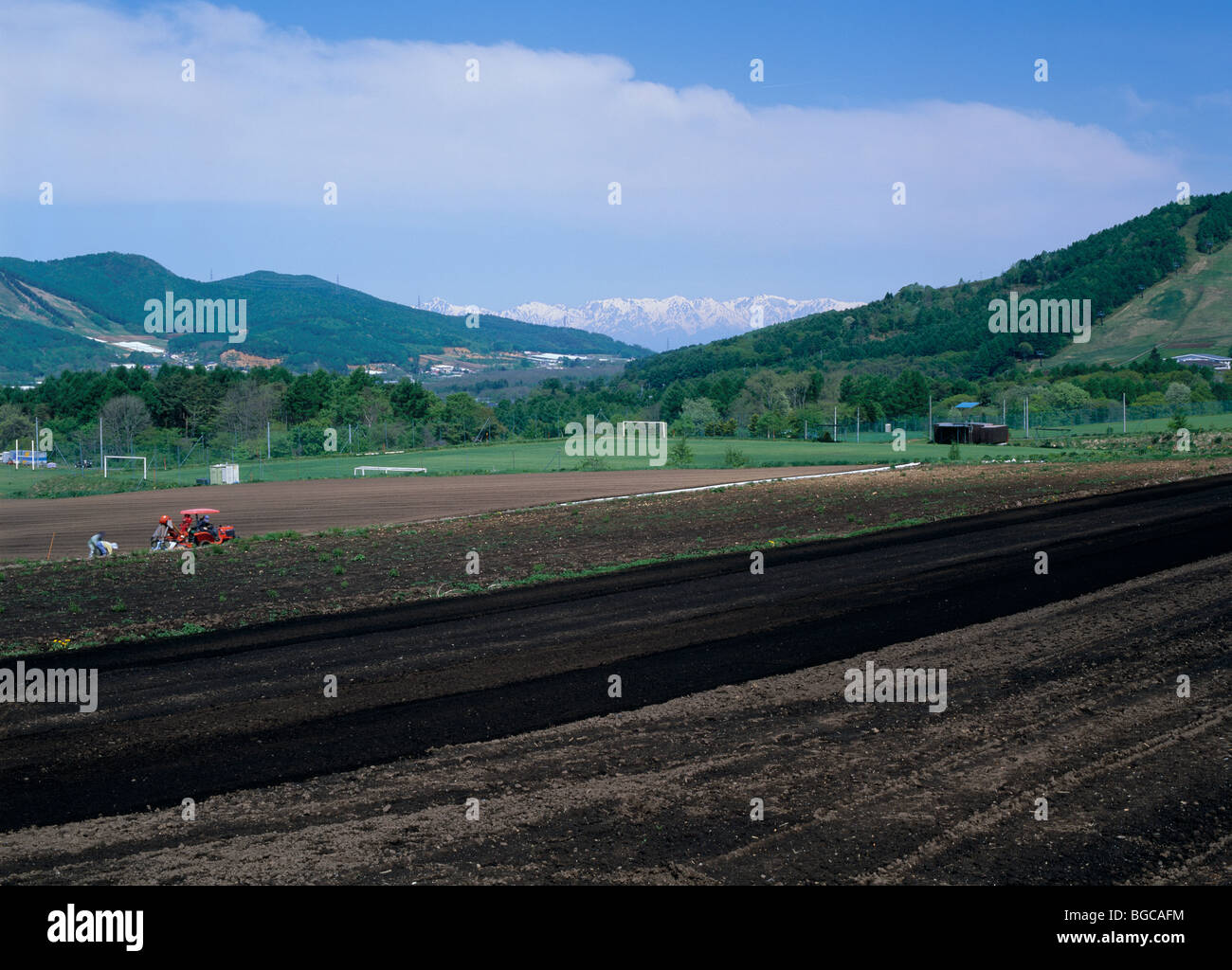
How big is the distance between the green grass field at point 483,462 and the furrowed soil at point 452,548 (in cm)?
1184

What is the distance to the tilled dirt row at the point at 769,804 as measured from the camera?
6.24m

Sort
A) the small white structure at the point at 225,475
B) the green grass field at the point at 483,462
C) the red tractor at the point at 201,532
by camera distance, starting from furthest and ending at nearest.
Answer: the small white structure at the point at 225,475
the green grass field at the point at 483,462
the red tractor at the point at 201,532

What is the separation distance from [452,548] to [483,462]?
155ft

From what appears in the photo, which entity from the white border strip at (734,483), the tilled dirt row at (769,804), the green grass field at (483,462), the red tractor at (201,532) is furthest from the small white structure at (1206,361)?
the tilled dirt row at (769,804)

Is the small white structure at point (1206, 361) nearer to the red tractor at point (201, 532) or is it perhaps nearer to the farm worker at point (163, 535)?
the red tractor at point (201, 532)

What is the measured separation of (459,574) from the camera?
1897 cm

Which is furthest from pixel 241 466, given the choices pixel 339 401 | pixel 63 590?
pixel 63 590

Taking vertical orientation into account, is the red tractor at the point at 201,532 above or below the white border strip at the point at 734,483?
below

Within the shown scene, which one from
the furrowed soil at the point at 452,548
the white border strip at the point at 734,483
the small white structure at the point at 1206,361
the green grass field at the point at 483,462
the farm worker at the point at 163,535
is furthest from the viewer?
the small white structure at the point at 1206,361

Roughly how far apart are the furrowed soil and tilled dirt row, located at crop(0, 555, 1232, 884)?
7605 millimetres

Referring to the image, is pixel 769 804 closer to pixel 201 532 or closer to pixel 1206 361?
pixel 201 532

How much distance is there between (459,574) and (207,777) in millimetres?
11026

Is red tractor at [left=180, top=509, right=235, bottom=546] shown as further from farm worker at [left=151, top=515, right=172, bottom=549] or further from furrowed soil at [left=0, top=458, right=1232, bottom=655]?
furrowed soil at [left=0, top=458, right=1232, bottom=655]

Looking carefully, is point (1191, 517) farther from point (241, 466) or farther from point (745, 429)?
point (745, 429)
